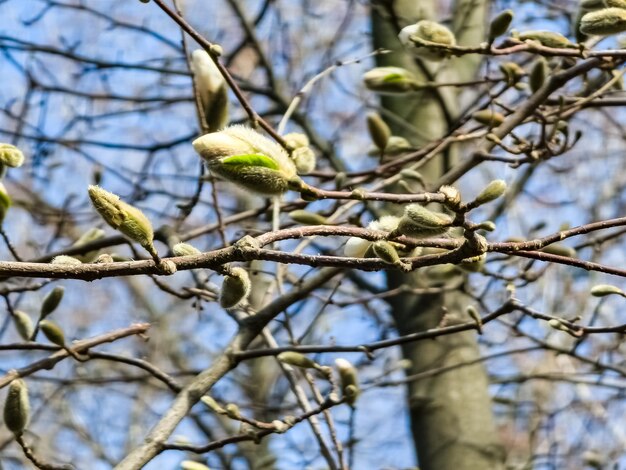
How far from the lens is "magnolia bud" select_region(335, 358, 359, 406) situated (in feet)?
5.77

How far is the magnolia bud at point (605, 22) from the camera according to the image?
1.53m

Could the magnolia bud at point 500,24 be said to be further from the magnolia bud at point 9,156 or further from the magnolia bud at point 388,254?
the magnolia bud at point 9,156

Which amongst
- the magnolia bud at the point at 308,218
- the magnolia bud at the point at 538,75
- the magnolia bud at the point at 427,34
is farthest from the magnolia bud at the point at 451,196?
the magnolia bud at the point at 538,75

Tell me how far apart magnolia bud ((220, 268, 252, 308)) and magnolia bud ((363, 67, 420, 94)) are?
1.08 metres

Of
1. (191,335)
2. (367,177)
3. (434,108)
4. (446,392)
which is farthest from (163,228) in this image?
(191,335)

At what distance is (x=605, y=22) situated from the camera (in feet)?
5.05

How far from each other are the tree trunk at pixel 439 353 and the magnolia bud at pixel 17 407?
1234mm

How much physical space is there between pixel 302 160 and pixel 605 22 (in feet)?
1.89

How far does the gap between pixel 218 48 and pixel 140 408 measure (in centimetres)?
476

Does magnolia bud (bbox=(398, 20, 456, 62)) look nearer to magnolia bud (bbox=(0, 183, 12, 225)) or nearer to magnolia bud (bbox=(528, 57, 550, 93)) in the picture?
magnolia bud (bbox=(528, 57, 550, 93))

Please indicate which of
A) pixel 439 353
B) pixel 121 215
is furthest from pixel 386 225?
pixel 439 353

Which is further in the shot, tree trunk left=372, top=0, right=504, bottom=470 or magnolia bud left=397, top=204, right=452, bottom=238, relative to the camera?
tree trunk left=372, top=0, right=504, bottom=470

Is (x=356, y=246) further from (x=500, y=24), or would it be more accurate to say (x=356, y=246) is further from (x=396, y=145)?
(x=396, y=145)

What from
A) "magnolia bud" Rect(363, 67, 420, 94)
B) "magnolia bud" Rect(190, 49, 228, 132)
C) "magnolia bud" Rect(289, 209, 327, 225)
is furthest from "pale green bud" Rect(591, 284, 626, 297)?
"magnolia bud" Rect(363, 67, 420, 94)
